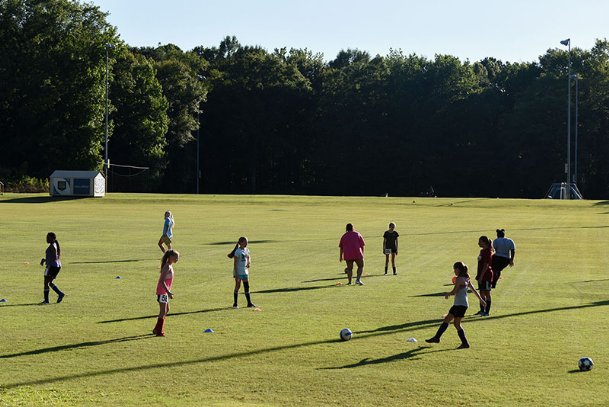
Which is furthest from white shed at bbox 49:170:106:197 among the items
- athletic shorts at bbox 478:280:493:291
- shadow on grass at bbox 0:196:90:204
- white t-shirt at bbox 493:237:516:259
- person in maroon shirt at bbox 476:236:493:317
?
athletic shorts at bbox 478:280:493:291

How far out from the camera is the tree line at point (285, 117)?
94312 millimetres

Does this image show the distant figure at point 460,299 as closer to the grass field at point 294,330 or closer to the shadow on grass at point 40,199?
the grass field at point 294,330

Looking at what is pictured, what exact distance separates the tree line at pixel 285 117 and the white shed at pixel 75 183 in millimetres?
13876

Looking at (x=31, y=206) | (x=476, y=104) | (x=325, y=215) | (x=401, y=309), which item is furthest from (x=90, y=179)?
(x=401, y=309)

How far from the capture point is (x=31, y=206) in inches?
2682

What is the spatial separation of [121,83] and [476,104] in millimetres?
43382

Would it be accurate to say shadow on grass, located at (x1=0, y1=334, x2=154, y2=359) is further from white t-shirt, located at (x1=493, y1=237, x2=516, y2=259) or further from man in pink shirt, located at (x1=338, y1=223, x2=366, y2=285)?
man in pink shirt, located at (x1=338, y1=223, x2=366, y2=285)

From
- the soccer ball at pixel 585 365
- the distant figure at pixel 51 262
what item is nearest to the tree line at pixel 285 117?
the distant figure at pixel 51 262

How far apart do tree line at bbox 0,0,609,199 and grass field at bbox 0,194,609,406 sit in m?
56.3

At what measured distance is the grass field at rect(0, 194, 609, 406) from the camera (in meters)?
13.6

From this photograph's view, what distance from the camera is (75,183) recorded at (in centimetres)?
7812

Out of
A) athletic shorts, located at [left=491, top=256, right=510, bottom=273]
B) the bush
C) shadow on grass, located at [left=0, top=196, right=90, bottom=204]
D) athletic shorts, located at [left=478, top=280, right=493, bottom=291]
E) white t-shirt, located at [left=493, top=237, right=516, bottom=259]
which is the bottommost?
athletic shorts, located at [left=478, top=280, right=493, bottom=291]

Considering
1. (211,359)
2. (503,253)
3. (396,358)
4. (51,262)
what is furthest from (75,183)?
(396,358)

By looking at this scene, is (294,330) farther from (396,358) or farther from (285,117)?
(285,117)
